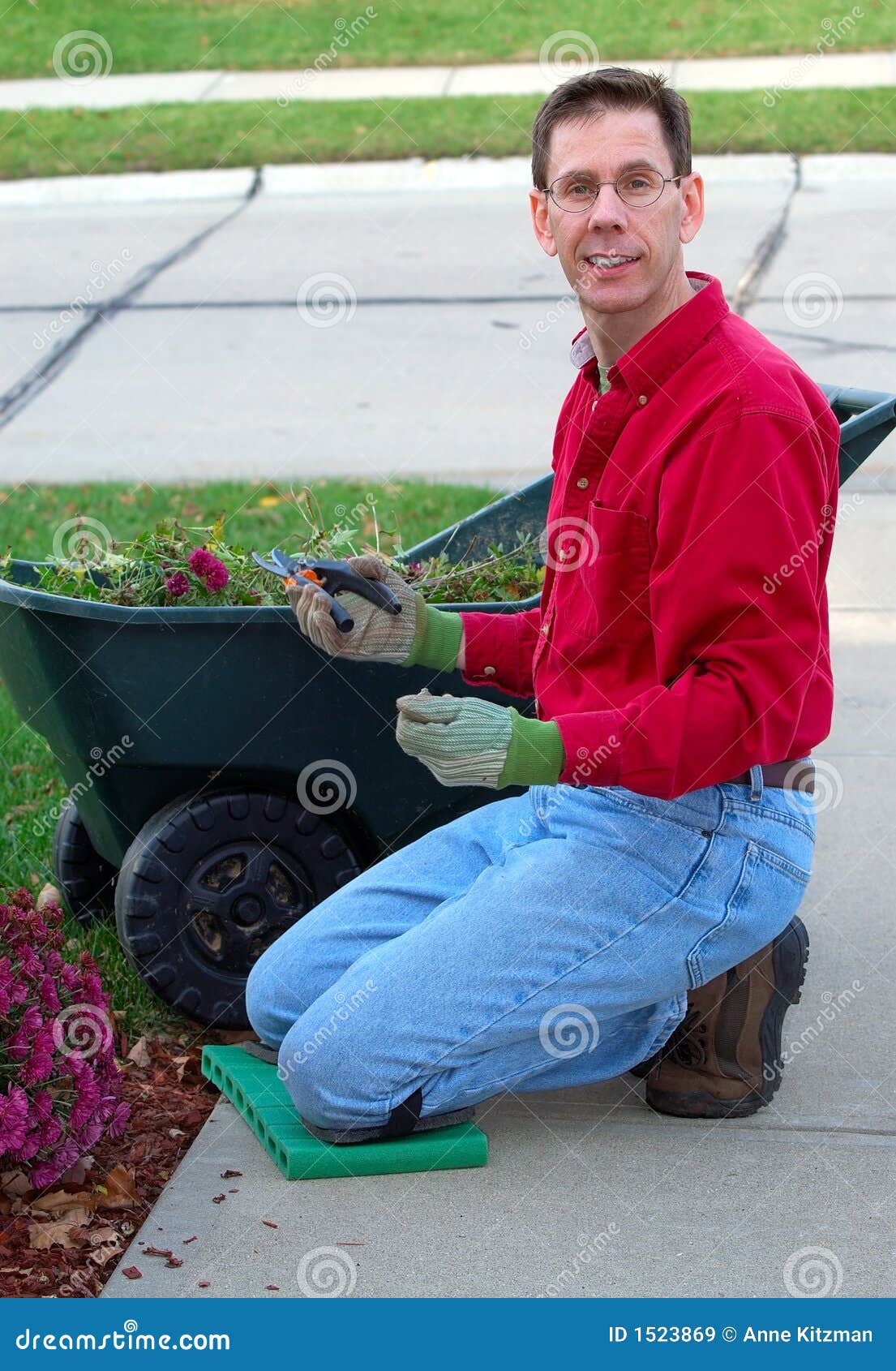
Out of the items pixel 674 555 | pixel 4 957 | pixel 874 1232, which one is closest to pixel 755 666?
pixel 674 555

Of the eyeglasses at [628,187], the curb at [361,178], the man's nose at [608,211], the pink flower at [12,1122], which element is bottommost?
the pink flower at [12,1122]

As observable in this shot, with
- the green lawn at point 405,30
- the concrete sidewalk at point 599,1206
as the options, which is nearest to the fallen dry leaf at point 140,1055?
the concrete sidewalk at point 599,1206

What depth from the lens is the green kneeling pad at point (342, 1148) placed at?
279 cm

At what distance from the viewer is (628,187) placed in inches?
108

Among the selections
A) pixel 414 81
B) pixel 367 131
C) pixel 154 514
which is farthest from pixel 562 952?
pixel 414 81

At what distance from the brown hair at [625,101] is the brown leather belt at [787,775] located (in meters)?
1.00

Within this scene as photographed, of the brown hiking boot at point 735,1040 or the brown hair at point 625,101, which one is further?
the brown hiking boot at point 735,1040

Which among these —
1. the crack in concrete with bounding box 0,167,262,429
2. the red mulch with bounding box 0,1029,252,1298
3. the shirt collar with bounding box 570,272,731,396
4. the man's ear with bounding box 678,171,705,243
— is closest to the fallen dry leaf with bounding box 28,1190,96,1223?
the red mulch with bounding box 0,1029,252,1298

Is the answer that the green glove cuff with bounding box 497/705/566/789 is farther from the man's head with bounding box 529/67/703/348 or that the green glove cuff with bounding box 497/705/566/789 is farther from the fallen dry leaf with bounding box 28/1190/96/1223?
the fallen dry leaf with bounding box 28/1190/96/1223

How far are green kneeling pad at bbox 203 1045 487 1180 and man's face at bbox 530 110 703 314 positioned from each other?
4.67 ft

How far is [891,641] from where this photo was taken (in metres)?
5.20

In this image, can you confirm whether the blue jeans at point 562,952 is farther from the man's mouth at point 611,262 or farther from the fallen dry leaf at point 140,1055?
the man's mouth at point 611,262

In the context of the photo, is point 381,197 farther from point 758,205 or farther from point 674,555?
point 674,555

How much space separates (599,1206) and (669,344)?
1.39 metres
